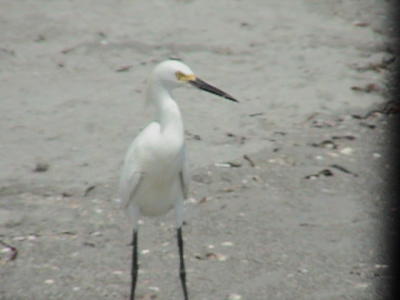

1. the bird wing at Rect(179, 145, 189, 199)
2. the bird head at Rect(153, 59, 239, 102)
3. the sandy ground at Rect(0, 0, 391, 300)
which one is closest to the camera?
the bird head at Rect(153, 59, 239, 102)

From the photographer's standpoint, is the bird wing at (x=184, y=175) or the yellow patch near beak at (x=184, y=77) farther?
the bird wing at (x=184, y=175)

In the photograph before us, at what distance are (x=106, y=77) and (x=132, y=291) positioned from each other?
369 centimetres

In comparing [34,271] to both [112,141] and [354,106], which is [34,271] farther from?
[354,106]

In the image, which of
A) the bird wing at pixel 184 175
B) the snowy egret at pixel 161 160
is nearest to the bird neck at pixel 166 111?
the snowy egret at pixel 161 160

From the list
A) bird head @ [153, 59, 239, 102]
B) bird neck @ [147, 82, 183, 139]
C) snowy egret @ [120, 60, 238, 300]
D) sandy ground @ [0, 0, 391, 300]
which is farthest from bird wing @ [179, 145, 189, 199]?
sandy ground @ [0, 0, 391, 300]

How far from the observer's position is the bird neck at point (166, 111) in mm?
4449

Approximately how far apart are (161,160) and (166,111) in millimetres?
272

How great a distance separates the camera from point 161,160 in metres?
4.54

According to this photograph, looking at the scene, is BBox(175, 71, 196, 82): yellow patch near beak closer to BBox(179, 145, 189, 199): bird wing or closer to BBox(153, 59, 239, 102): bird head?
BBox(153, 59, 239, 102): bird head

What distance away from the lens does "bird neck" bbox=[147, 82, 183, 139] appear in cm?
445

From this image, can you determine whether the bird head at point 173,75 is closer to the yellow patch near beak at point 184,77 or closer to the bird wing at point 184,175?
the yellow patch near beak at point 184,77

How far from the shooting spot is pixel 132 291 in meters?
4.70

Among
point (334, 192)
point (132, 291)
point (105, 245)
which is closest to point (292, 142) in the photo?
point (334, 192)

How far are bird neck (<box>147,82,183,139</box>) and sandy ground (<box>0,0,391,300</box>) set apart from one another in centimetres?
101
